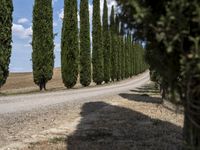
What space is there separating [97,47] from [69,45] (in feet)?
39.5

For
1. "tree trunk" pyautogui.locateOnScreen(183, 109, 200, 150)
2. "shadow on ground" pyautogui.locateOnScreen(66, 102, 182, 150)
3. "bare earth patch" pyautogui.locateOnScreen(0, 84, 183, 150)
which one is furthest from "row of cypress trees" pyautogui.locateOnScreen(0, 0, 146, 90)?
"tree trunk" pyautogui.locateOnScreen(183, 109, 200, 150)

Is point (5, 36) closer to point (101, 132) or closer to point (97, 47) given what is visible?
point (101, 132)

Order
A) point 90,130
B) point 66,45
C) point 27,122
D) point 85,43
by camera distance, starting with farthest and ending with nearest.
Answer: point 85,43 → point 66,45 → point 27,122 → point 90,130

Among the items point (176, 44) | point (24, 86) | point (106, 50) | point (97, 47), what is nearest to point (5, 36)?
point (97, 47)

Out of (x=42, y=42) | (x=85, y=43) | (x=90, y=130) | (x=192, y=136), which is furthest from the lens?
(x=85, y=43)

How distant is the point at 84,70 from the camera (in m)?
49.8

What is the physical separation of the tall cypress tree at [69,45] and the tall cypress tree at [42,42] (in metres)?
4.12

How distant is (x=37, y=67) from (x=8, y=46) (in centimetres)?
626

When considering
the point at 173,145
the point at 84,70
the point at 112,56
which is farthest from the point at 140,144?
the point at 112,56

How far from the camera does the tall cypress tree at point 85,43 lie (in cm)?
5000

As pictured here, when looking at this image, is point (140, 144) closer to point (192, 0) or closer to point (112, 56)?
point (192, 0)

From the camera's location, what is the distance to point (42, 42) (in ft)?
129

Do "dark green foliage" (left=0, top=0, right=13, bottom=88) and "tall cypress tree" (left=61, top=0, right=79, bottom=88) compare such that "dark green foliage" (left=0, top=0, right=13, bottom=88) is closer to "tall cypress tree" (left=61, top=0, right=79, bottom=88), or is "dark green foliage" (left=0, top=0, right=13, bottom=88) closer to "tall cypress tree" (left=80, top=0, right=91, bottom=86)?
"tall cypress tree" (left=61, top=0, right=79, bottom=88)

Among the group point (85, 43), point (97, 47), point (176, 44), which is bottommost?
point (176, 44)
